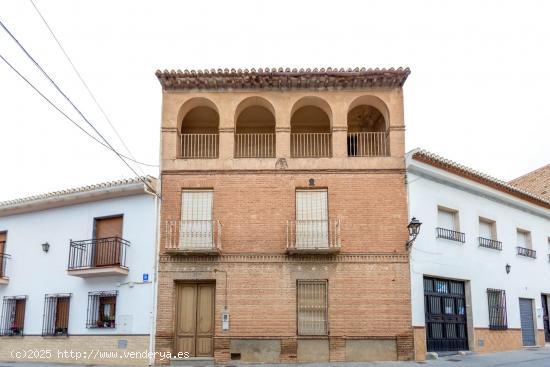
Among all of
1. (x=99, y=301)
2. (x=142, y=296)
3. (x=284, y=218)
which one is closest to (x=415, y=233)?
(x=284, y=218)

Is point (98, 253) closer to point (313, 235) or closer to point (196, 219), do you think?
point (196, 219)

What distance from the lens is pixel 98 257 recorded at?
16.4 meters

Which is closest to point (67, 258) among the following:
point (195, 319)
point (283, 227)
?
point (195, 319)

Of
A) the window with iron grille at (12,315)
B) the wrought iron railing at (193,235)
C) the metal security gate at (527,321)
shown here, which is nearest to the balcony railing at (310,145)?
the wrought iron railing at (193,235)

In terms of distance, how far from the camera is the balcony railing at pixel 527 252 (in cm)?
1922

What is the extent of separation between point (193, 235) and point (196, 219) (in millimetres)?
497

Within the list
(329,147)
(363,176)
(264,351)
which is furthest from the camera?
(329,147)

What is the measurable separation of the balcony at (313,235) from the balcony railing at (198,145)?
326cm

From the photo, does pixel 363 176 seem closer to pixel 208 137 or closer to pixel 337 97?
pixel 337 97

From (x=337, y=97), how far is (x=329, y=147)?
150cm

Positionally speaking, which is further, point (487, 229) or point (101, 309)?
point (487, 229)

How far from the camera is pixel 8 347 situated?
1722 cm

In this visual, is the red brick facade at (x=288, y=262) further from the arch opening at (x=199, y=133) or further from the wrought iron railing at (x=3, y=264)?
the wrought iron railing at (x=3, y=264)

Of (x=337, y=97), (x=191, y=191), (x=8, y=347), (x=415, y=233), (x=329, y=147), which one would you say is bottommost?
(x=8, y=347)
